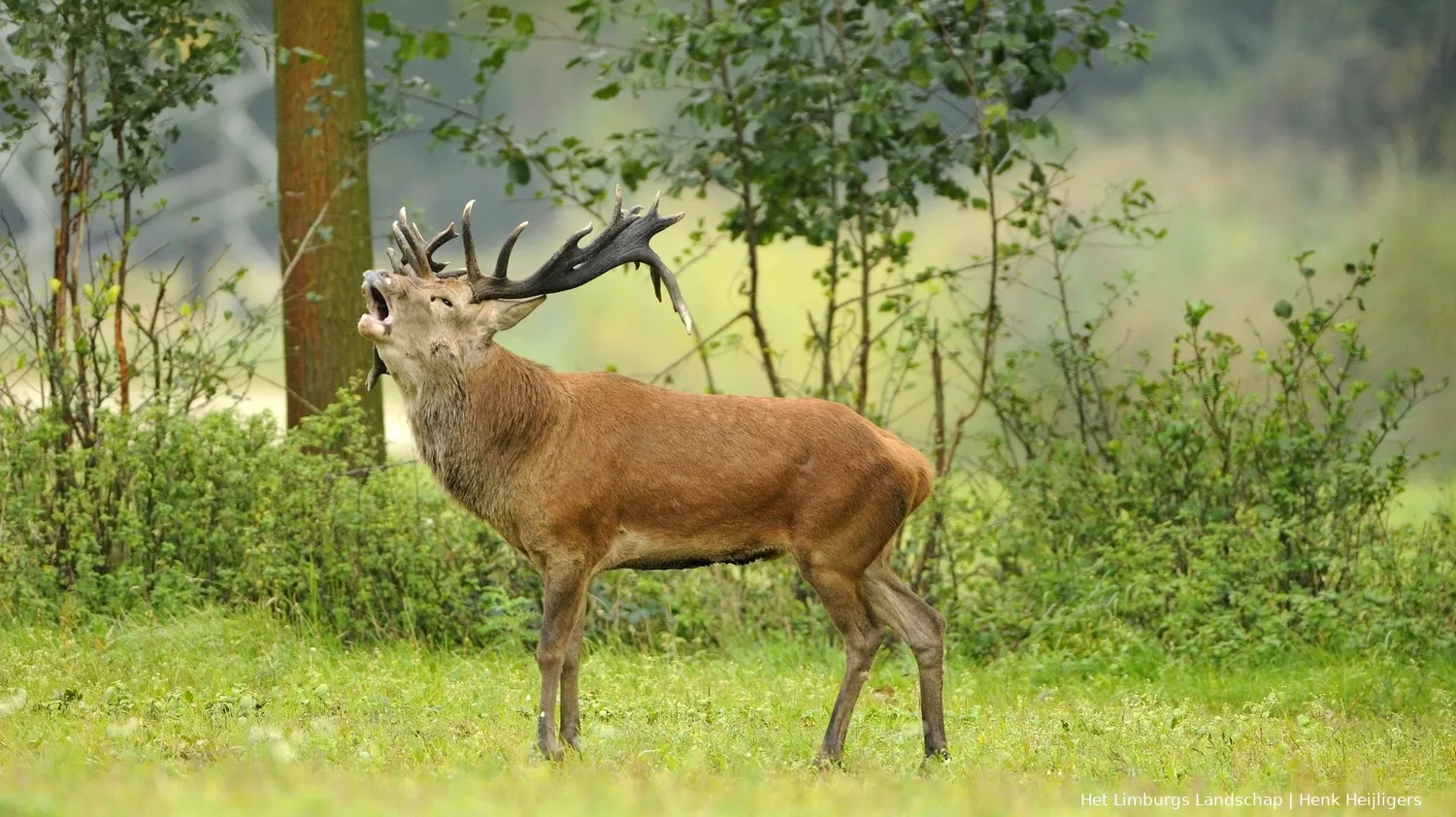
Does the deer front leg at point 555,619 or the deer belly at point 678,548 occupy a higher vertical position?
the deer belly at point 678,548

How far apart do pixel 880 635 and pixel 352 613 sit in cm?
373

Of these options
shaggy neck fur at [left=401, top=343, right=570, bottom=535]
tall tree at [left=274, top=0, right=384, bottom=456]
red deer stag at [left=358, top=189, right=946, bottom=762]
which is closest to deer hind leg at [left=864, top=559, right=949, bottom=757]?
red deer stag at [left=358, top=189, right=946, bottom=762]

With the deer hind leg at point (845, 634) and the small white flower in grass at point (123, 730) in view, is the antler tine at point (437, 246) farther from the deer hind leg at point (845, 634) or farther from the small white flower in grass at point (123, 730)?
the small white flower in grass at point (123, 730)

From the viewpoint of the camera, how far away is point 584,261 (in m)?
7.11

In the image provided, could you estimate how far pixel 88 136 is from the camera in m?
9.95

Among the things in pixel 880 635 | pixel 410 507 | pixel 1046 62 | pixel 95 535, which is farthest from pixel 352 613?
pixel 1046 62

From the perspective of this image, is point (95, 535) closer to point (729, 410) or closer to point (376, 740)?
point (376, 740)

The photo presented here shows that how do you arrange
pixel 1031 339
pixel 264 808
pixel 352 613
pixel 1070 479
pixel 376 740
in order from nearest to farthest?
pixel 264 808 → pixel 376 740 → pixel 352 613 → pixel 1070 479 → pixel 1031 339

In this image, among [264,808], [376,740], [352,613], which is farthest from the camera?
[352,613]

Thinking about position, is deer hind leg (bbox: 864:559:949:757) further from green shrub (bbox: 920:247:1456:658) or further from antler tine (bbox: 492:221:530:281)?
green shrub (bbox: 920:247:1456:658)

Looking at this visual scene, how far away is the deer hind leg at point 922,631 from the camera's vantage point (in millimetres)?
6836

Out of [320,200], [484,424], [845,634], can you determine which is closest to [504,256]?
[484,424]

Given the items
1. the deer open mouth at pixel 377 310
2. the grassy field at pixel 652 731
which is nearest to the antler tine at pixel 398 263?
the deer open mouth at pixel 377 310

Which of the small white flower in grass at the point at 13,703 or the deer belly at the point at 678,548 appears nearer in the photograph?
the deer belly at the point at 678,548
